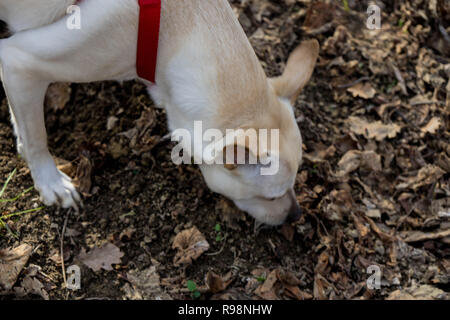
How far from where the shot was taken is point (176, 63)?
3.24 m

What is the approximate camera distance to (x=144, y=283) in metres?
3.62

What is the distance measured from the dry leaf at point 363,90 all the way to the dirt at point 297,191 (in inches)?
0.5

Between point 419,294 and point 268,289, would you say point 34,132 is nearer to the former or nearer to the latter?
point 268,289

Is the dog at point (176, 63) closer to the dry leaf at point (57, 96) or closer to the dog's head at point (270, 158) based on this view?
the dog's head at point (270, 158)

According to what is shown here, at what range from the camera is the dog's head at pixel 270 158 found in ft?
10.4

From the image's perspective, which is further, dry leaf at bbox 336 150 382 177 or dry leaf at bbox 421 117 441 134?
dry leaf at bbox 421 117 441 134

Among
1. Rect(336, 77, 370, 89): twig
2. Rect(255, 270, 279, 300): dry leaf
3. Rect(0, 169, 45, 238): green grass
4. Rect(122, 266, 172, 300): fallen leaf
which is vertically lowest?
Rect(255, 270, 279, 300): dry leaf

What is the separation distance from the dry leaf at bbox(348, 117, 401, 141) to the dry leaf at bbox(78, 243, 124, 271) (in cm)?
255

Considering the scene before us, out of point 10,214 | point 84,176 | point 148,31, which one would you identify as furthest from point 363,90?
point 10,214

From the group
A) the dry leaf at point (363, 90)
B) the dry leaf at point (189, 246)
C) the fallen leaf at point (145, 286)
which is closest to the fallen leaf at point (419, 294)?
the dry leaf at point (189, 246)

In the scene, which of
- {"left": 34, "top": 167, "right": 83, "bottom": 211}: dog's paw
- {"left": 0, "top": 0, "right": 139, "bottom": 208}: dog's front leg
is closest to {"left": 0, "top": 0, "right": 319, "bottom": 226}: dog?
{"left": 0, "top": 0, "right": 139, "bottom": 208}: dog's front leg

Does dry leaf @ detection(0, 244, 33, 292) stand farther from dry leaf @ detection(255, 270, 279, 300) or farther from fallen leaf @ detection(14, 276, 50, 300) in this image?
dry leaf @ detection(255, 270, 279, 300)

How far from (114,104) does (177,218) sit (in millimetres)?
1295

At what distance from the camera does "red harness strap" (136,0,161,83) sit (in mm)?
3117
